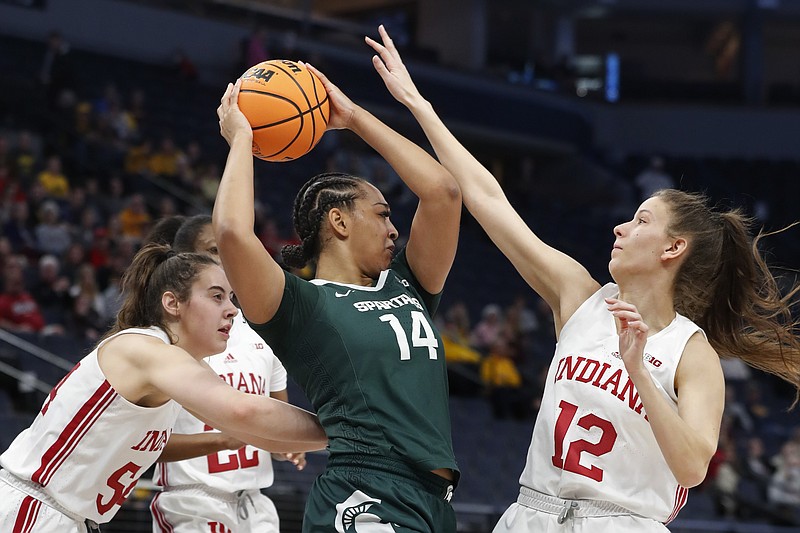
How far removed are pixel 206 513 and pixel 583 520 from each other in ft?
5.95

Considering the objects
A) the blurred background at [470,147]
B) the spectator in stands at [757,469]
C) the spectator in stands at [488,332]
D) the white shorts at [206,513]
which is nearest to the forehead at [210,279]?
the white shorts at [206,513]

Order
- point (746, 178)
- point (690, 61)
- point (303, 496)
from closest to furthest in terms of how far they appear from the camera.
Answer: point (303, 496) < point (746, 178) < point (690, 61)

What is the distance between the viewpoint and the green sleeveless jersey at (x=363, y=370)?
321cm

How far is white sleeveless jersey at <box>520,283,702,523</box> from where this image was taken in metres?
3.29

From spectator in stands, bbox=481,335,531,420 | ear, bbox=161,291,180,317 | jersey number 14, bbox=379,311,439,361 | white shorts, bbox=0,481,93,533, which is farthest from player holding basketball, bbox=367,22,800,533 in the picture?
spectator in stands, bbox=481,335,531,420

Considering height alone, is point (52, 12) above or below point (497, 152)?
above

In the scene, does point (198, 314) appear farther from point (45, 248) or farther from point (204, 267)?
point (45, 248)

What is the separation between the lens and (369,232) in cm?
348

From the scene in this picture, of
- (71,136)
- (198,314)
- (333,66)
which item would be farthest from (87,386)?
(333,66)

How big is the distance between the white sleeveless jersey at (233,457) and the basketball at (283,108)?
1.38 meters

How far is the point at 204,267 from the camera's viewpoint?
393 centimetres

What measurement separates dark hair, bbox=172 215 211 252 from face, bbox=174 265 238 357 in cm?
76

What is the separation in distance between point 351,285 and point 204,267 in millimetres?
723

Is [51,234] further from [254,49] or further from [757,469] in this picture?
[757,469]
